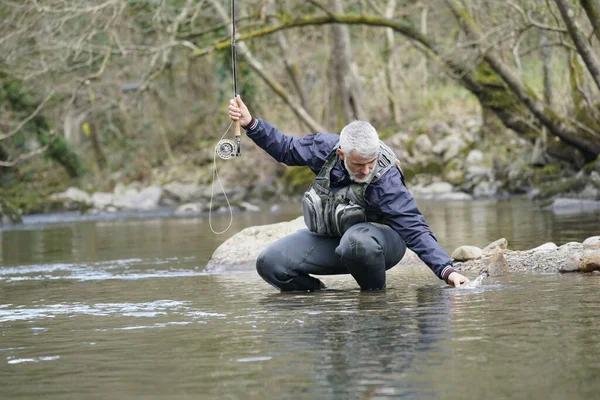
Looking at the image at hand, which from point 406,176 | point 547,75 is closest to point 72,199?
point 406,176

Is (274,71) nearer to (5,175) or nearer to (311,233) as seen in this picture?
(5,175)

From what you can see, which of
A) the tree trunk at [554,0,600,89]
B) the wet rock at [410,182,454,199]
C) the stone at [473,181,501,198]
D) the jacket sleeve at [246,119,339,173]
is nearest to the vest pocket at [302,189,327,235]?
the jacket sleeve at [246,119,339,173]

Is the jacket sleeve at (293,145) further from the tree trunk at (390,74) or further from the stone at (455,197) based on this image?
the tree trunk at (390,74)

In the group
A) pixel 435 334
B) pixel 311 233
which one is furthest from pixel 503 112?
pixel 435 334

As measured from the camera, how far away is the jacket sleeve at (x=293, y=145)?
6121 mm

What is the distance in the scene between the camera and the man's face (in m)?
5.66

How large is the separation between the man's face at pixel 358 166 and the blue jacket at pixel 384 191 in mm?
102

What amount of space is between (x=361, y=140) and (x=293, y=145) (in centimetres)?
70

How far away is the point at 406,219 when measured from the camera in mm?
5973

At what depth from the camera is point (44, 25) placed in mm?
19500

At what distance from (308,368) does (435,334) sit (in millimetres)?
886

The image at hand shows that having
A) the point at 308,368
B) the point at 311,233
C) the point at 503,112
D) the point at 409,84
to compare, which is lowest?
the point at 308,368

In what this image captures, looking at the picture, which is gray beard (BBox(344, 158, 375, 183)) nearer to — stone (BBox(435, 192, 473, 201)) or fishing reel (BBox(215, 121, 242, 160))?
fishing reel (BBox(215, 121, 242, 160))

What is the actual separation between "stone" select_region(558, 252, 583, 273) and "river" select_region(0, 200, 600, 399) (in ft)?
0.79
